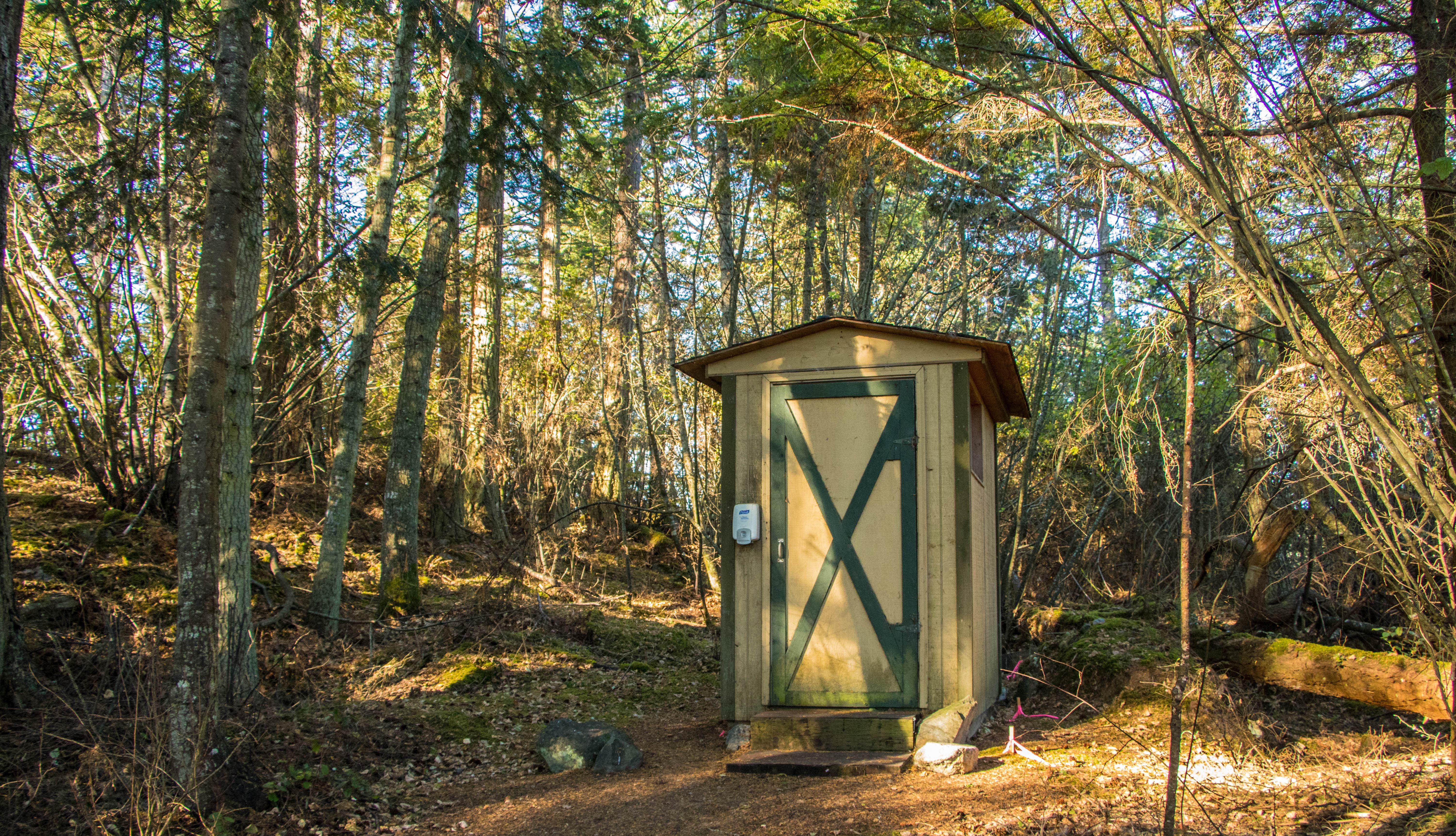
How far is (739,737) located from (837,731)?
669 millimetres

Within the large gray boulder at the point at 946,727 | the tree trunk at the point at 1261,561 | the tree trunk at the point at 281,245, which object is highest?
the tree trunk at the point at 281,245

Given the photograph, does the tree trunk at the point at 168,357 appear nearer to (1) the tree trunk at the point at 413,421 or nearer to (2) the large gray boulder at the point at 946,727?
(1) the tree trunk at the point at 413,421

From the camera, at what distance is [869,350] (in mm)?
5766

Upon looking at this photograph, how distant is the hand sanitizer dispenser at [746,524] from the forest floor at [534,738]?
136cm

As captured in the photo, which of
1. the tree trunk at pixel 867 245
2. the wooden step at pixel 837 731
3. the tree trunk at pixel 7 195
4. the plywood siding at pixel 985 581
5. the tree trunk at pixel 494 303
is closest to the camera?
the tree trunk at pixel 7 195

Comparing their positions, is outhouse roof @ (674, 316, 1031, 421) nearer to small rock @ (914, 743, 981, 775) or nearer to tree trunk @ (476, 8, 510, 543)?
small rock @ (914, 743, 981, 775)

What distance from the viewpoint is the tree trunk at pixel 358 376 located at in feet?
24.9

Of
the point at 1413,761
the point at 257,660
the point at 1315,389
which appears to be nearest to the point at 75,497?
the point at 257,660

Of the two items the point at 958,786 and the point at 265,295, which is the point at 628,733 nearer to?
the point at 958,786

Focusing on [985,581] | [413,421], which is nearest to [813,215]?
[985,581]

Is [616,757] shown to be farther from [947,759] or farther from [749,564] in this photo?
[947,759]

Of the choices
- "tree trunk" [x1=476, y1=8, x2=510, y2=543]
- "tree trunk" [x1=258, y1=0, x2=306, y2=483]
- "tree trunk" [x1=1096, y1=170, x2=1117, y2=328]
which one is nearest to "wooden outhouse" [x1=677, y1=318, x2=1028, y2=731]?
"tree trunk" [x1=1096, y1=170, x2=1117, y2=328]

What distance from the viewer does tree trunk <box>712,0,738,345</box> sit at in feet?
29.4

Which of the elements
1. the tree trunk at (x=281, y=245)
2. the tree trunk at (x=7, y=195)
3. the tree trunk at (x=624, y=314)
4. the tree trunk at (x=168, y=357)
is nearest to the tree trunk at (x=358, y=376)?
the tree trunk at (x=281, y=245)
